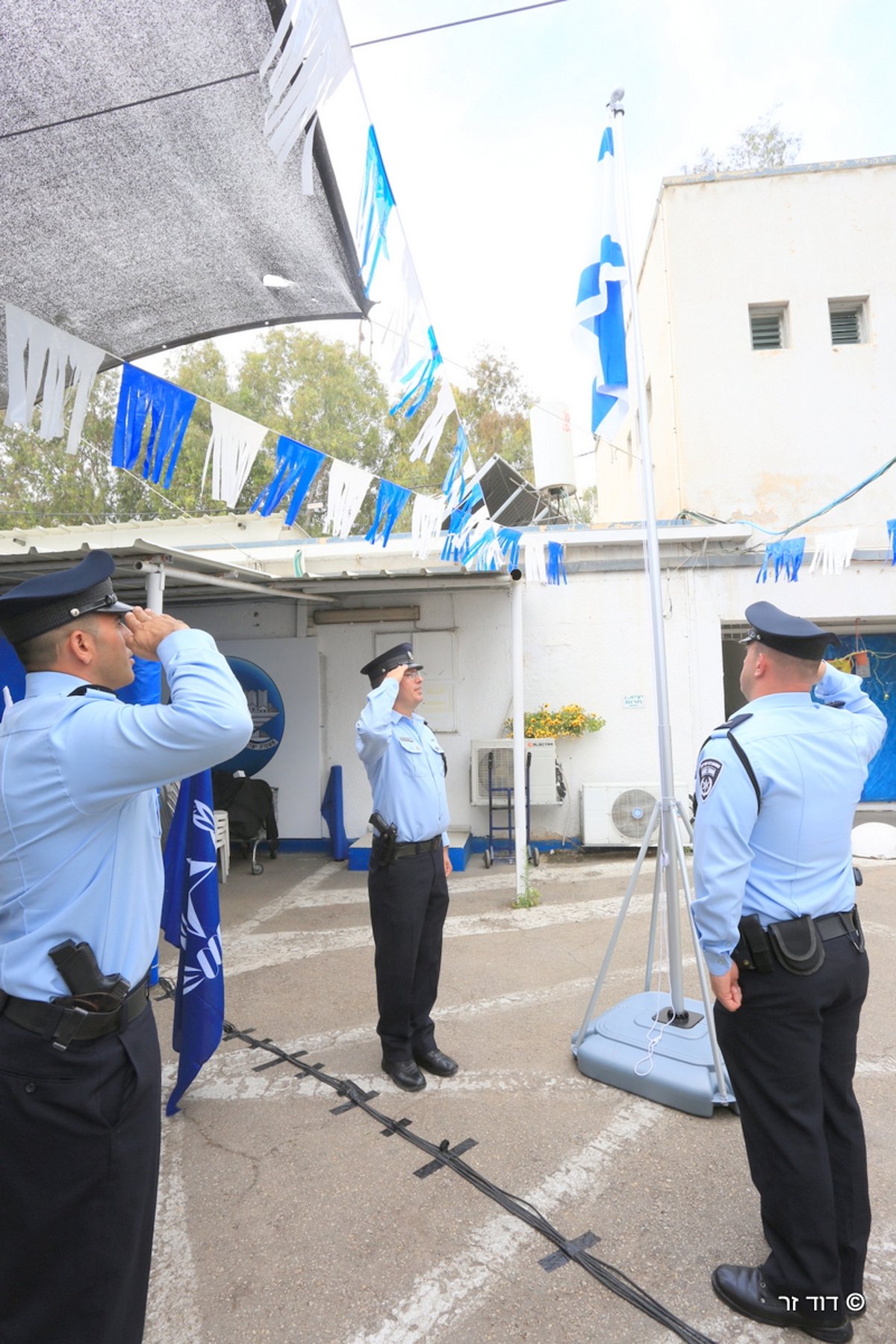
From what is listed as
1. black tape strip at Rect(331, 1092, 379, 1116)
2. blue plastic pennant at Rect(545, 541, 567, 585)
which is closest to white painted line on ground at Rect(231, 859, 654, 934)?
blue plastic pennant at Rect(545, 541, 567, 585)

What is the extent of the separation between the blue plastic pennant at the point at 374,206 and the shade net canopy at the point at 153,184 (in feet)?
2.06

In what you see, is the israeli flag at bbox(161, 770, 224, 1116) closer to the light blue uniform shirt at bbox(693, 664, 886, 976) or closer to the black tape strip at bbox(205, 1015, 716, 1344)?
the black tape strip at bbox(205, 1015, 716, 1344)

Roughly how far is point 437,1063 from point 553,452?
804cm

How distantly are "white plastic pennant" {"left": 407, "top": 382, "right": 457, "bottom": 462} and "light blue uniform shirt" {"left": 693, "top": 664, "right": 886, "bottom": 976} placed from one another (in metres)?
2.18

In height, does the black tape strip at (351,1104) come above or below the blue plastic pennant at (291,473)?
below

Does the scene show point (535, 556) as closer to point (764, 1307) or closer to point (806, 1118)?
point (806, 1118)

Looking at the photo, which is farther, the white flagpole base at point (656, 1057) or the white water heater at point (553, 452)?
the white water heater at point (553, 452)

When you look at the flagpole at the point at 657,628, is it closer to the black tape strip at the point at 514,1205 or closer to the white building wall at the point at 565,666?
the black tape strip at the point at 514,1205

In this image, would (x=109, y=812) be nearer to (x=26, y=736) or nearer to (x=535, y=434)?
(x=26, y=736)

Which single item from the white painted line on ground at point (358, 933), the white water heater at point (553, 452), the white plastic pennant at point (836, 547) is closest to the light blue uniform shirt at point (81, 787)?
the white painted line on ground at point (358, 933)

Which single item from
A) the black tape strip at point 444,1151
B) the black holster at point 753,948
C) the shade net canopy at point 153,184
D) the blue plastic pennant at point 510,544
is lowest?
the black tape strip at point 444,1151

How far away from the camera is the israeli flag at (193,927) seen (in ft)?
10.9

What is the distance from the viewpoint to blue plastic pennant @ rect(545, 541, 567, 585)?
19.4ft

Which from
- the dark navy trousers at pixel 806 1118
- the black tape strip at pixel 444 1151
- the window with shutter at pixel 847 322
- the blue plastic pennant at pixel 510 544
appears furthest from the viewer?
the window with shutter at pixel 847 322
